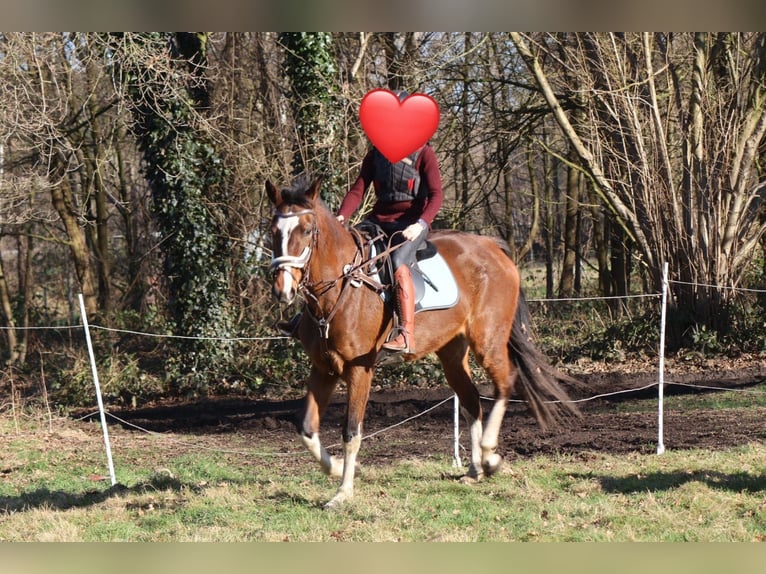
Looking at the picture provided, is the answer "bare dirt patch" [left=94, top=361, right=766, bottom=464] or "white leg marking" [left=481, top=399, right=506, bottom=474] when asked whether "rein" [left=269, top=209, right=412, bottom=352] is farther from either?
"bare dirt patch" [left=94, top=361, right=766, bottom=464]

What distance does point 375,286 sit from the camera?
22.2ft

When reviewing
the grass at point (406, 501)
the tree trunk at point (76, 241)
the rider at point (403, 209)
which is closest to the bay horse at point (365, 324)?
the rider at point (403, 209)

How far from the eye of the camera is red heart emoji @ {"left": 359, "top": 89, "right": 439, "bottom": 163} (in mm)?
8461

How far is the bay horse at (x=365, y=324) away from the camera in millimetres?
6125

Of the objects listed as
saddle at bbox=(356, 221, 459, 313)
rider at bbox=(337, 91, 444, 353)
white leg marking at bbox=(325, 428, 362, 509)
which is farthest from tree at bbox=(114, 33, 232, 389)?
white leg marking at bbox=(325, 428, 362, 509)

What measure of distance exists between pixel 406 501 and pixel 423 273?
6.27 ft

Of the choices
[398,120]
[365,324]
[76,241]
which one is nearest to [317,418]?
[365,324]

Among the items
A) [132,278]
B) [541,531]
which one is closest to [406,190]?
[541,531]

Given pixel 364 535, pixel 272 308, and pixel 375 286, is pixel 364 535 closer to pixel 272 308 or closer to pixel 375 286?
pixel 375 286

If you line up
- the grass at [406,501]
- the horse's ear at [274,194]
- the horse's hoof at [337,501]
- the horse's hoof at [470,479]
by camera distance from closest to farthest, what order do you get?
1. the grass at [406,501]
2. the horse's ear at [274,194]
3. the horse's hoof at [337,501]
4. the horse's hoof at [470,479]

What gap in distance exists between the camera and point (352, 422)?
263 inches

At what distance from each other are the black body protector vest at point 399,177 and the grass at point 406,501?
2.53m

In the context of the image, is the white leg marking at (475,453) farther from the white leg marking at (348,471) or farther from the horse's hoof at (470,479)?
the white leg marking at (348,471)

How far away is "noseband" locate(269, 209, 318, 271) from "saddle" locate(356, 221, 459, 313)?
74 cm
